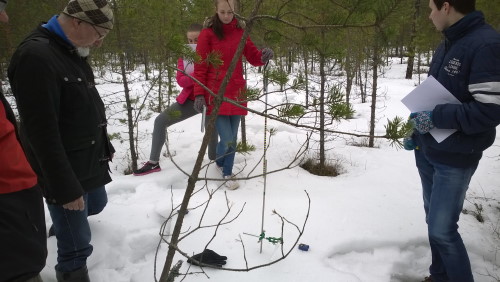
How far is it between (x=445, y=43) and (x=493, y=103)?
0.56 metres

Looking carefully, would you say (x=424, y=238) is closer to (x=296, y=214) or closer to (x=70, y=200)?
(x=296, y=214)

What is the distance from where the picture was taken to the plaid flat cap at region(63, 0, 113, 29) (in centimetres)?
168

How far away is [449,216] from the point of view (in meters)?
1.95

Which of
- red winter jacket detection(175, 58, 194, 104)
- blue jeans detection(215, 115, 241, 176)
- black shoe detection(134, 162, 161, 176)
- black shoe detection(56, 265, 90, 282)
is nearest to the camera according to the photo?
black shoe detection(56, 265, 90, 282)

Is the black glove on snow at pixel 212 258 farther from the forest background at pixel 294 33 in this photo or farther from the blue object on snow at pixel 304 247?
Answer: the forest background at pixel 294 33

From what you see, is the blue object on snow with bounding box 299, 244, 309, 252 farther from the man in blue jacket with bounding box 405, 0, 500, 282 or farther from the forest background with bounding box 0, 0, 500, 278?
the forest background with bounding box 0, 0, 500, 278

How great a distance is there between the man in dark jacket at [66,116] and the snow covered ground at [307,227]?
529 mm

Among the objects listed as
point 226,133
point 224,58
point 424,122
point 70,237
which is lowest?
point 70,237

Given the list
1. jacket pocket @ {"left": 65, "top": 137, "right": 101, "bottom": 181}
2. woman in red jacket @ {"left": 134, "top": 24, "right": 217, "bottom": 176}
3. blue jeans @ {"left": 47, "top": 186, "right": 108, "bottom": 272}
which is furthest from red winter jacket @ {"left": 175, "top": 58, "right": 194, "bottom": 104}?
blue jeans @ {"left": 47, "top": 186, "right": 108, "bottom": 272}

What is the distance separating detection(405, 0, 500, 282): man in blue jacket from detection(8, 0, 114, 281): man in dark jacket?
6.26 ft

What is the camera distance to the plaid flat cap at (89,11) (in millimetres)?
1680

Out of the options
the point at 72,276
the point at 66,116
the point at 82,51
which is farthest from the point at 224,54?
the point at 72,276

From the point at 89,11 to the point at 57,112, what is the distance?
0.59 meters

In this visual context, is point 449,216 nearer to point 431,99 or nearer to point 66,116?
point 431,99
